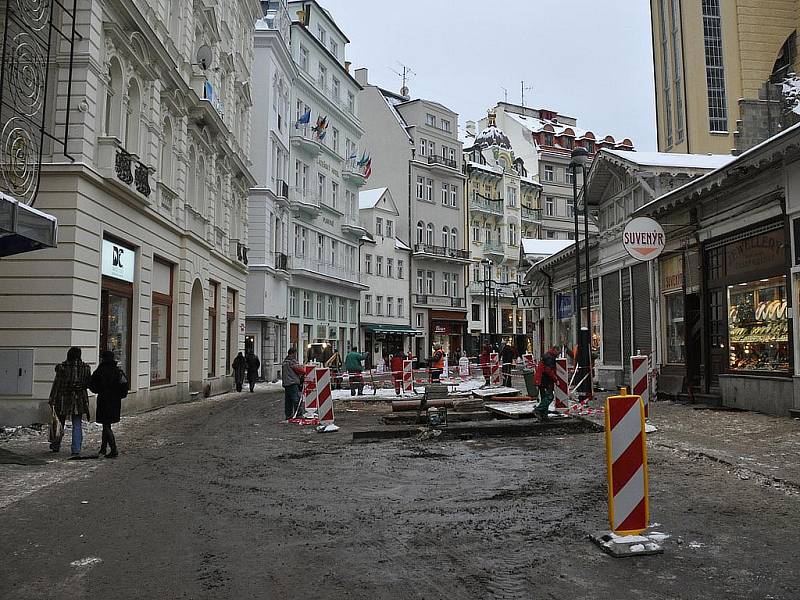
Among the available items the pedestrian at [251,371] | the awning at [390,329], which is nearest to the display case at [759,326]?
the pedestrian at [251,371]

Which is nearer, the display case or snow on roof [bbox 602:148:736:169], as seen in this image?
the display case

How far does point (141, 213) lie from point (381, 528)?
1570cm

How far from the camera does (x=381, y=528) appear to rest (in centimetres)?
687

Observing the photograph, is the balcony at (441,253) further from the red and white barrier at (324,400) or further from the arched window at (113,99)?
the red and white barrier at (324,400)

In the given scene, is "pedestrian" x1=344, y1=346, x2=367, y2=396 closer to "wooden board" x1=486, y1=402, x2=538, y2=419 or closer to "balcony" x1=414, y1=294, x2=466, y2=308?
"wooden board" x1=486, y1=402, x2=538, y2=419

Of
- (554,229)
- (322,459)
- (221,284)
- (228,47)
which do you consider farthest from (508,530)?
(554,229)

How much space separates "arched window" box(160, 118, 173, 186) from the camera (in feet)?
75.5

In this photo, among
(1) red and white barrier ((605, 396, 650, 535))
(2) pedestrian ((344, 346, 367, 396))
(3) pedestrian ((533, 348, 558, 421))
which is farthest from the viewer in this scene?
(2) pedestrian ((344, 346, 367, 396))

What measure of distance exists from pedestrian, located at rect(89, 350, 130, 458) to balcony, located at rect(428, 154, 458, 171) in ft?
192

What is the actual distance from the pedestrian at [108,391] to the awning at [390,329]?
157 ft

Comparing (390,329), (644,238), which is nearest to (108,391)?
(644,238)

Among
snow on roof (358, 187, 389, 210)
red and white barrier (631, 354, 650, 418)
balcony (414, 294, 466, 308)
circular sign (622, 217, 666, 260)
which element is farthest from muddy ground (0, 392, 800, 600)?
balcony (414, 294, 466, 308)

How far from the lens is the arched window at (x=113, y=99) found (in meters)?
18.6

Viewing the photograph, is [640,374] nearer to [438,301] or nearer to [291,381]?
[291,381]
